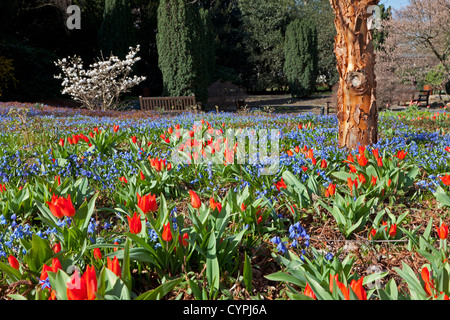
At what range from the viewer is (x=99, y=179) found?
3354mm

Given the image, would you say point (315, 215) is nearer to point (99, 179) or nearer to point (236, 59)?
point (99, 179)

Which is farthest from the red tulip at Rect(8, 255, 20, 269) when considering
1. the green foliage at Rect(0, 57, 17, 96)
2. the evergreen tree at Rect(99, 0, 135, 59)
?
the evergreen tree at Rect(99, 0, 135, 59)

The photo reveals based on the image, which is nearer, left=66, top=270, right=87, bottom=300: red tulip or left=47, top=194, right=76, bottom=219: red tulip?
left=66, top=270, right=87, bottom=300: red tulip

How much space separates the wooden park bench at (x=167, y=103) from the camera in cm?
1380

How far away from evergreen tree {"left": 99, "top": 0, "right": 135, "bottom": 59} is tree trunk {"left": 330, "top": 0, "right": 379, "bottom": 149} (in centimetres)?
1895

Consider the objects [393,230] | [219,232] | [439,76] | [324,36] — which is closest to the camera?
[219,232]

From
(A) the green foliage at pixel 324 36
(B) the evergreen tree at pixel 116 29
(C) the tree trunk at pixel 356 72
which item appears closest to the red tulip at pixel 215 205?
(C) the tree trunk at pixel 356 72

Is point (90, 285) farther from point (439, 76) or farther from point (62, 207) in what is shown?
point (439, 76)

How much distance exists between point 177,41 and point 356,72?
1433 cm

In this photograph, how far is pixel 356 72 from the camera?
4.32 metres

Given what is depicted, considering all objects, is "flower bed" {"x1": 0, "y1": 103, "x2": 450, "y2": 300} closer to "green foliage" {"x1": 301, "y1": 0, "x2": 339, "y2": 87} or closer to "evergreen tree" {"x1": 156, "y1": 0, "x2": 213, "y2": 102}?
"evergreen tree" {"x1": 156, "y1": 0, "x2": 213, "y2": 102}

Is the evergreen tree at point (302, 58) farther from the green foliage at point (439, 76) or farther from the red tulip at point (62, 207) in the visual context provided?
the red tulip at point (62, 207)

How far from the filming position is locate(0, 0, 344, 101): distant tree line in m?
Result: 17.7

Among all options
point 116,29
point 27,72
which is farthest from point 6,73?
point 116,29
